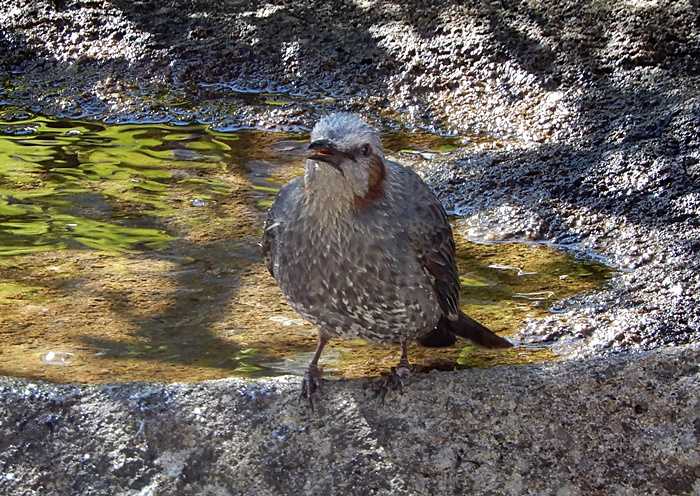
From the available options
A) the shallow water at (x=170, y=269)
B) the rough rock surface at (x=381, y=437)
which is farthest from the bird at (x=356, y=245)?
the shallow water at (x=170, y=269)

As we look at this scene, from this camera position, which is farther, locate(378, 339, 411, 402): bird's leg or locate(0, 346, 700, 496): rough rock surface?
locate(378, 339, 411, 402): bird's leg

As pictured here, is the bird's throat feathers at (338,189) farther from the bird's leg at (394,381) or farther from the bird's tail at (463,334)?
the bird's tail at (463,334)

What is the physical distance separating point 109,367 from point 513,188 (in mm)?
2932

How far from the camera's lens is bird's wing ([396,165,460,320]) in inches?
171

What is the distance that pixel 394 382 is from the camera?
397 centimetres

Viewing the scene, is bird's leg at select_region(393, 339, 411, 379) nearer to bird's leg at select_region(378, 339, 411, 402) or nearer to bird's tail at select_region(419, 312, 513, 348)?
bird's leg at select_region(378, 339, 411, 402)

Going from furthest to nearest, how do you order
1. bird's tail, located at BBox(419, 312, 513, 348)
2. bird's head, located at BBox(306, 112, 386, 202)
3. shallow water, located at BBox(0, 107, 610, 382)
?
shallow water, located at BBox(0, 107, 610, 382)
bird's tail, located at BBox(419, 312, 513, 348)
bird's head, located at BBox(306, 112, 386, 202)

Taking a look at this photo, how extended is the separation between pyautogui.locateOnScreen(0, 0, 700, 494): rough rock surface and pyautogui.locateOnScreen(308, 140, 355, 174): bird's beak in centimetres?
81

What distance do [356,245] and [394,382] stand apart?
54 centimetres

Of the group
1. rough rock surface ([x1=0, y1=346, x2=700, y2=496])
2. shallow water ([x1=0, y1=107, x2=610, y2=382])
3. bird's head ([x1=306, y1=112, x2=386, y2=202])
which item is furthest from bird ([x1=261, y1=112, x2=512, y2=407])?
shallow water ([x1=0, y1=107, x2=610, y2=382])

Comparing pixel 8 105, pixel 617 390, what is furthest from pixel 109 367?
pixel 8 105

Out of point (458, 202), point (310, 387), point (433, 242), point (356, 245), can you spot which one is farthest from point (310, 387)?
point (458, 202)

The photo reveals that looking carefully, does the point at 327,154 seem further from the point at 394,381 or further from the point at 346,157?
the point at 394,381

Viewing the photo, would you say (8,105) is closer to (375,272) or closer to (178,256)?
(178,256)
